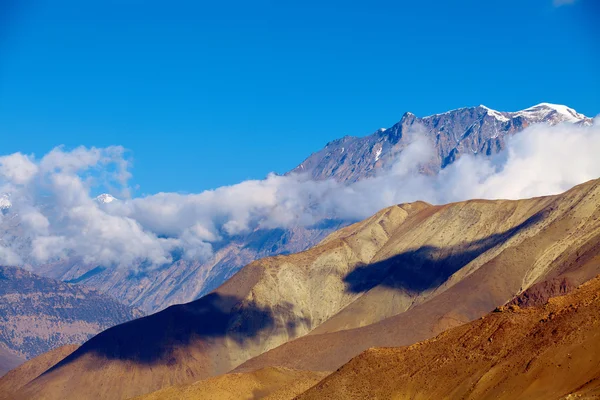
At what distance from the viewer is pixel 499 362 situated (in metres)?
115

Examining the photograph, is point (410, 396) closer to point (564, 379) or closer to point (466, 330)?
point (466, 330)

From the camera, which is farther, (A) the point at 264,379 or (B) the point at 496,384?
(A) the point at 264,379

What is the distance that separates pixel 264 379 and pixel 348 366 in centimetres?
4684

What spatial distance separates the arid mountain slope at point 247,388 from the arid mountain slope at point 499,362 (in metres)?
28.7

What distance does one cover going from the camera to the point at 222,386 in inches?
6865

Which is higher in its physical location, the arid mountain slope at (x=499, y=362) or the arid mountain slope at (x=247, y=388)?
the arid mountain slope at (x=247, y=388)

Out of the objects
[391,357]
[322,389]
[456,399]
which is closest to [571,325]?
[456,399]

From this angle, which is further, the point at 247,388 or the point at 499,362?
the point at 247,388

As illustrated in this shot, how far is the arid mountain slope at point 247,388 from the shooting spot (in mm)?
168750

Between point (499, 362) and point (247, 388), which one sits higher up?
point (247, 388)

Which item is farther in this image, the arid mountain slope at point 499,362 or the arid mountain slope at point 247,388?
the arid mountain slope at point 247,388

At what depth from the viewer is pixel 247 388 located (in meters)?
175

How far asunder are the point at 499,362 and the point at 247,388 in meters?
71.8

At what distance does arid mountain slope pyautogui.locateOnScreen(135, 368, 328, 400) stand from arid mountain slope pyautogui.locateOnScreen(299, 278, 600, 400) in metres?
28.7
